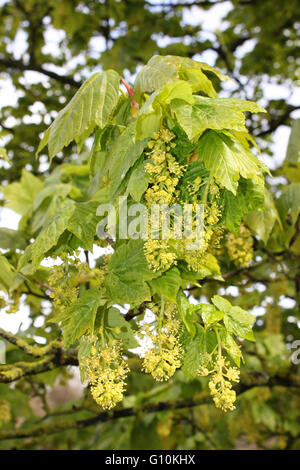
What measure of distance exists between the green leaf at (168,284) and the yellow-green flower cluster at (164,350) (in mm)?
36

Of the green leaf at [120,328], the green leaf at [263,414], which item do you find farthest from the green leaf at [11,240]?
the green leaf at [263,414]

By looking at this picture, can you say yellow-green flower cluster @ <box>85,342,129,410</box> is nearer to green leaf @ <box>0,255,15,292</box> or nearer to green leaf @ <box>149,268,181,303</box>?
green leaf @ <box>149,268,181,303</box>

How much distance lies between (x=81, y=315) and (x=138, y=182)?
22 centimetres

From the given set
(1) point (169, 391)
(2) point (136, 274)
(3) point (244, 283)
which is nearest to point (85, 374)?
(2) point (136, 274)

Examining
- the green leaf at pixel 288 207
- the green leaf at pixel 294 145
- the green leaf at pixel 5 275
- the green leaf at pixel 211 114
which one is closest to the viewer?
the green leaf at pixel 211 114

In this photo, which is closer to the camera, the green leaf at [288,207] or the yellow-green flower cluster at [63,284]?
the yellow-green flower cluster at [63,284]

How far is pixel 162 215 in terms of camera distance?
613mm

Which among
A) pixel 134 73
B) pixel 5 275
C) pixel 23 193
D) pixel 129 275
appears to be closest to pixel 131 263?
pixel 129 275

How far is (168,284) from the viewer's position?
654mm

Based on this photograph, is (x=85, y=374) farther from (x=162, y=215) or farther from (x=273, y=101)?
(x=273, y=101)

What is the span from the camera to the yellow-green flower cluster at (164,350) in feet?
1.98

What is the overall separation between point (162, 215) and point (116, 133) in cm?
25

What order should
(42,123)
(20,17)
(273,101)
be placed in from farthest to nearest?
(20,17), (273,101), (42,123)

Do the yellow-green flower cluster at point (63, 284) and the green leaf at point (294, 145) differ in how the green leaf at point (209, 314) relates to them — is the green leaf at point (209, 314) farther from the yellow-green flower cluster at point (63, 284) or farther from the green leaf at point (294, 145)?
the green leaf at point (294, 145)
